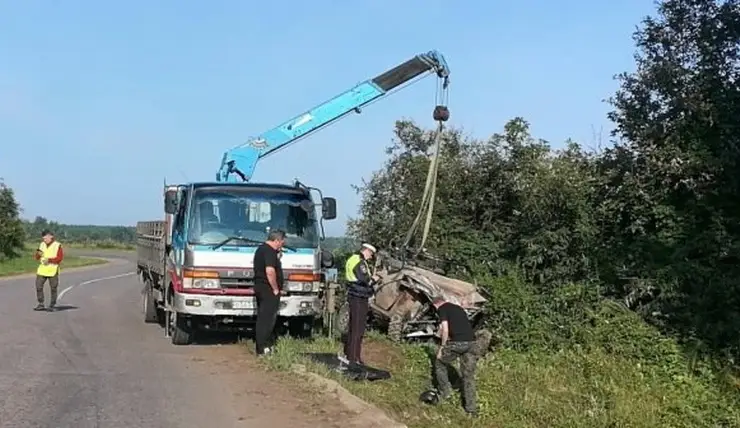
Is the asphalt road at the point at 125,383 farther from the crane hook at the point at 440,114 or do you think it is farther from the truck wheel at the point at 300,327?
the crane hook at the point at 440,114

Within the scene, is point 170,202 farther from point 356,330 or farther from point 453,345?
point 453,345

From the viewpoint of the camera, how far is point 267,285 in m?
12.3

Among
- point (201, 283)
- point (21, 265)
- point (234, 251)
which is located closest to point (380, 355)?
point (234, 251)

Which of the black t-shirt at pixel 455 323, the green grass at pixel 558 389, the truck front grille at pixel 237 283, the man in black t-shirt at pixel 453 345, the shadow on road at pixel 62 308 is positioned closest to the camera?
the green grass at pixel 558 389

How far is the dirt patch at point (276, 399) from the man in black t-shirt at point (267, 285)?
0.43 metres

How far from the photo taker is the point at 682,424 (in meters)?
9.83

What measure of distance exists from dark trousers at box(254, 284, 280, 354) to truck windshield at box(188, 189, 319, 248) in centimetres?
118

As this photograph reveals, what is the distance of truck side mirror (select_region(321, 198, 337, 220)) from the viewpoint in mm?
13852

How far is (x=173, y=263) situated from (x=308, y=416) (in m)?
6.03

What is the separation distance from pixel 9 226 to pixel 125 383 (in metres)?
38.2

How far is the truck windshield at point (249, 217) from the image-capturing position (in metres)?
13.3

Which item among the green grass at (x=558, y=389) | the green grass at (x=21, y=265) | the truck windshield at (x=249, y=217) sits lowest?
the green grass at (x=558, y=389)

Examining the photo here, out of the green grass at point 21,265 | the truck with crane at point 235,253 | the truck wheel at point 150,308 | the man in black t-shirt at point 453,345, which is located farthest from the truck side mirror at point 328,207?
the green grass at point 21,265

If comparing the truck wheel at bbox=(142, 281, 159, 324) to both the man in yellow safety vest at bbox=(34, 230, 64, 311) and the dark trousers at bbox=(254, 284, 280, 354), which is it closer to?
the man in yellow safety vest at bbox=(34, 230, 64, 311)
